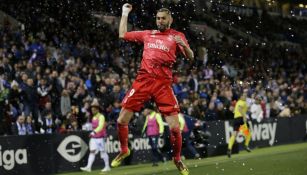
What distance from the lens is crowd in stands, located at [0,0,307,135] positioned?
18.4 meters

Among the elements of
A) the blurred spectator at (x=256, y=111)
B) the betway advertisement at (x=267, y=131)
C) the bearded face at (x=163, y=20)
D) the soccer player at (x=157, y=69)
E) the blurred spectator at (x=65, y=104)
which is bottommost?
the betway advertisement at (x=267, y=131)

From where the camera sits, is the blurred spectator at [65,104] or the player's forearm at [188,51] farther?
the blurred spectator at [65,104]

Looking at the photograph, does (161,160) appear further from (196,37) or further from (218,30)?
(218,30)

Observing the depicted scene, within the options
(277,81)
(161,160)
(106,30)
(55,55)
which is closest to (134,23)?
(106,30)

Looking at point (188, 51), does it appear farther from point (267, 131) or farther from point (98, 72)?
point (267, 131)

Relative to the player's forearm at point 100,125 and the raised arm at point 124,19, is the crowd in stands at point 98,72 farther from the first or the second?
the raised arm at point 124,19

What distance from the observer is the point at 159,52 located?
10.3 meters

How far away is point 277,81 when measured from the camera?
3045 cm

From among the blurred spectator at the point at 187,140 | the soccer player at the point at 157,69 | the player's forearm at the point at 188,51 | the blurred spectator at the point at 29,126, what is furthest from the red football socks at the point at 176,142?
the blurred spectator at the point at 187,140

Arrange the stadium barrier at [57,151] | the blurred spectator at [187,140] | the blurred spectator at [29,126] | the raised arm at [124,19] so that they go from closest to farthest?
the raised arm at [124,19], the stadium barrier at [57,151], the blurred spectator at [29,126], the blurred spectator at [187,140]

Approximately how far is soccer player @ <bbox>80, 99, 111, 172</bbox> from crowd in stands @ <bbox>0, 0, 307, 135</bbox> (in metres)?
0.95

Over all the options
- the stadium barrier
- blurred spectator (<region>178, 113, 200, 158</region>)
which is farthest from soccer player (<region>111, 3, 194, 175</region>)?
blurred spectator (<region>178, 113, 200, 158</region>)

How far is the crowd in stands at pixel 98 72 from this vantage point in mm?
18438

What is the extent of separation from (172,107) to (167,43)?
1015 mm
